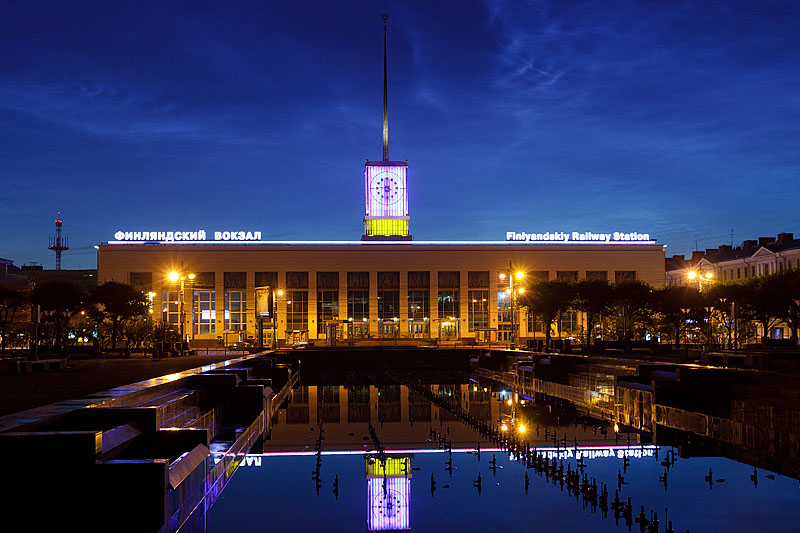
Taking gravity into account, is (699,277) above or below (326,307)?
above

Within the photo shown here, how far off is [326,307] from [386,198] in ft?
77.5

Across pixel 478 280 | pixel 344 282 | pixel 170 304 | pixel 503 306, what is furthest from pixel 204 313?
pixel 503 306

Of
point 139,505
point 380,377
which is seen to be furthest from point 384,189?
point 139,505

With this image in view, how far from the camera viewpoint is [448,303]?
113m

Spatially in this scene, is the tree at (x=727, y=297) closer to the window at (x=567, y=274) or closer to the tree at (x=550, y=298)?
the tree at (x=550, y=298)

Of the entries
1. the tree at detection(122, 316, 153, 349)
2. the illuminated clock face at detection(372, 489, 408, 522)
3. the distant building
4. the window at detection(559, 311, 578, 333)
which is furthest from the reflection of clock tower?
the illuminated clock face at detection(372, 489, 408, 522)

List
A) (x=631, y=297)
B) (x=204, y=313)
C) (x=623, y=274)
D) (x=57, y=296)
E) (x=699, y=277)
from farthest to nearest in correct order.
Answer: (x=623, y=274), (x=204, y=313), (x=699, y=277), (x=631, y=297), (x=57, y=296)

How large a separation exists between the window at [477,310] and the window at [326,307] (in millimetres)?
20179

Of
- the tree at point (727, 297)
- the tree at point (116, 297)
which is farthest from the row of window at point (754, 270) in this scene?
the tree at point (116, 297)

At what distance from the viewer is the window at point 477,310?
111938 millimetres

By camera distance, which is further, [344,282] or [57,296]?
[344,282]

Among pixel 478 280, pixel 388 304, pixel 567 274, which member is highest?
pixel 567 274

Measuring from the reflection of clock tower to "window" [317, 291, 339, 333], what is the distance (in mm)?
15436

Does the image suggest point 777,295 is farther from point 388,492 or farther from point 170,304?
point 170,304
